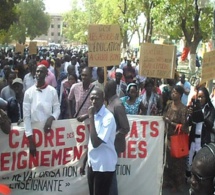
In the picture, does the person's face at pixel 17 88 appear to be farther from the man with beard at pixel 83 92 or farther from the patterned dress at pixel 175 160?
the patterned dress at pixel 175 160

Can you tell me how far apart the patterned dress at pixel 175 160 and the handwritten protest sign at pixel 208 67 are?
1.32m

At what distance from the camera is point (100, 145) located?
4.37 m

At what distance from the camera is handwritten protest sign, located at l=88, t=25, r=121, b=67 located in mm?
7109

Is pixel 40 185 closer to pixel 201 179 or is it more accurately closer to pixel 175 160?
pixel 175 160

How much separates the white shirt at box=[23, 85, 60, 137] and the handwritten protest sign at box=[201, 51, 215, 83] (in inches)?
109

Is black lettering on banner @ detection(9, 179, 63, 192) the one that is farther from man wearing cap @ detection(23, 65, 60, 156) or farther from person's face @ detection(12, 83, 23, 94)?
person's face @ detection(12, 83, 23, 94)

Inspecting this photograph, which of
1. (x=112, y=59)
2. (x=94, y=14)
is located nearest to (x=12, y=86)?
(x=112, y=59)

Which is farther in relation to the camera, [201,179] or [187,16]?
[187,16]

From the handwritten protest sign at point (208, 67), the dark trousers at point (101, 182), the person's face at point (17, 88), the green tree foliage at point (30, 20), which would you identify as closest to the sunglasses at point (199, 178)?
the dark trousers at point (101, 182)

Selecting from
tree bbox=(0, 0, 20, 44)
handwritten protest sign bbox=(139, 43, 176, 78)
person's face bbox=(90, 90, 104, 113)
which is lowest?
person's face bbox=(90, 90, 104, 113)

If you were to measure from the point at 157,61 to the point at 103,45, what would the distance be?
875mm

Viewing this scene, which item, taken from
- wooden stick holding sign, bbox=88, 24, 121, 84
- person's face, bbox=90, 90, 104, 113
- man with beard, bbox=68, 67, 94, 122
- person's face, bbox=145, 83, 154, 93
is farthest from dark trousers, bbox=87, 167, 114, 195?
person's face, bbox=145, 83, 154, 93

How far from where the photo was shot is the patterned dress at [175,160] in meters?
5.89

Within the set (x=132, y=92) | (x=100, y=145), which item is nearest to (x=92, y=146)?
(x=100, y=145)
